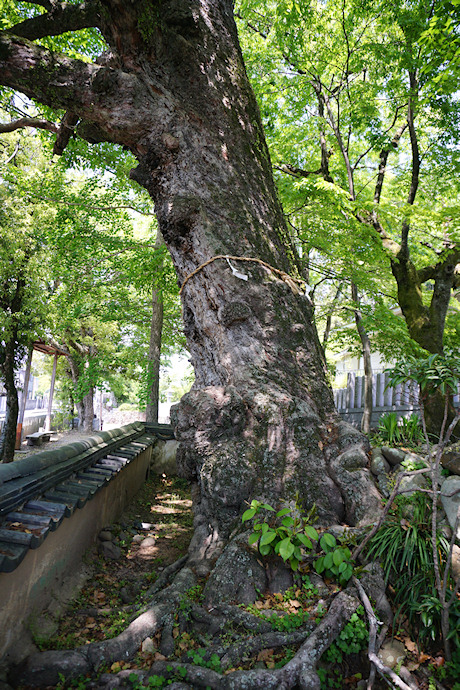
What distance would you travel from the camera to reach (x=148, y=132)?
437 cm

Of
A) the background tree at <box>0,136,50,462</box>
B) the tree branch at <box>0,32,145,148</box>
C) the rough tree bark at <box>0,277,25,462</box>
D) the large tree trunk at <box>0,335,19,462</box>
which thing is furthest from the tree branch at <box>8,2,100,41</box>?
the large tree trunk at <box>0,335,19,462</box>

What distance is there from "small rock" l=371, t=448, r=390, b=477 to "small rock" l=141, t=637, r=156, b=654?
2202 millimetres

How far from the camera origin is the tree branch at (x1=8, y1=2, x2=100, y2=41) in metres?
4.83

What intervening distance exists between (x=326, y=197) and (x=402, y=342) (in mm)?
→ 3013

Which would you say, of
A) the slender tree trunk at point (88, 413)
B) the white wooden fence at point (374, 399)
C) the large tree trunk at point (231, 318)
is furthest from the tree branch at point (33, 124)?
the slender tree trunk at point (88, 413)

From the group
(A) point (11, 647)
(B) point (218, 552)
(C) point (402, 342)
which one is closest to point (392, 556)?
(B) point (218, 552)

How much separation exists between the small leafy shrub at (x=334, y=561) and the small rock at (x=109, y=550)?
2.33m

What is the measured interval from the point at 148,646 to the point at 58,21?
6.45 m

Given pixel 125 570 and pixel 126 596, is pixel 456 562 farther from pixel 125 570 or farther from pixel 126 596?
pixel 125 570

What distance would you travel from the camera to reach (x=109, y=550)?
4.26m

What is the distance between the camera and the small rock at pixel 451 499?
2830 mm

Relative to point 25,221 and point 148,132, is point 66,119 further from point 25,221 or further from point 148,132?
point 25,221

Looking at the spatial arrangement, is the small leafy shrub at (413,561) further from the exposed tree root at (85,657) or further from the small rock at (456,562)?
the exposed tree root at (85,657)

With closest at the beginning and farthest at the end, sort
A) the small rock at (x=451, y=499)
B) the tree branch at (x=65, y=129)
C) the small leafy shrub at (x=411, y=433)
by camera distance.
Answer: the small rock at (x=451, y=499) < the small leafy shrub at (x=411, y=433) < the tree branch at (x=65, y=129)
